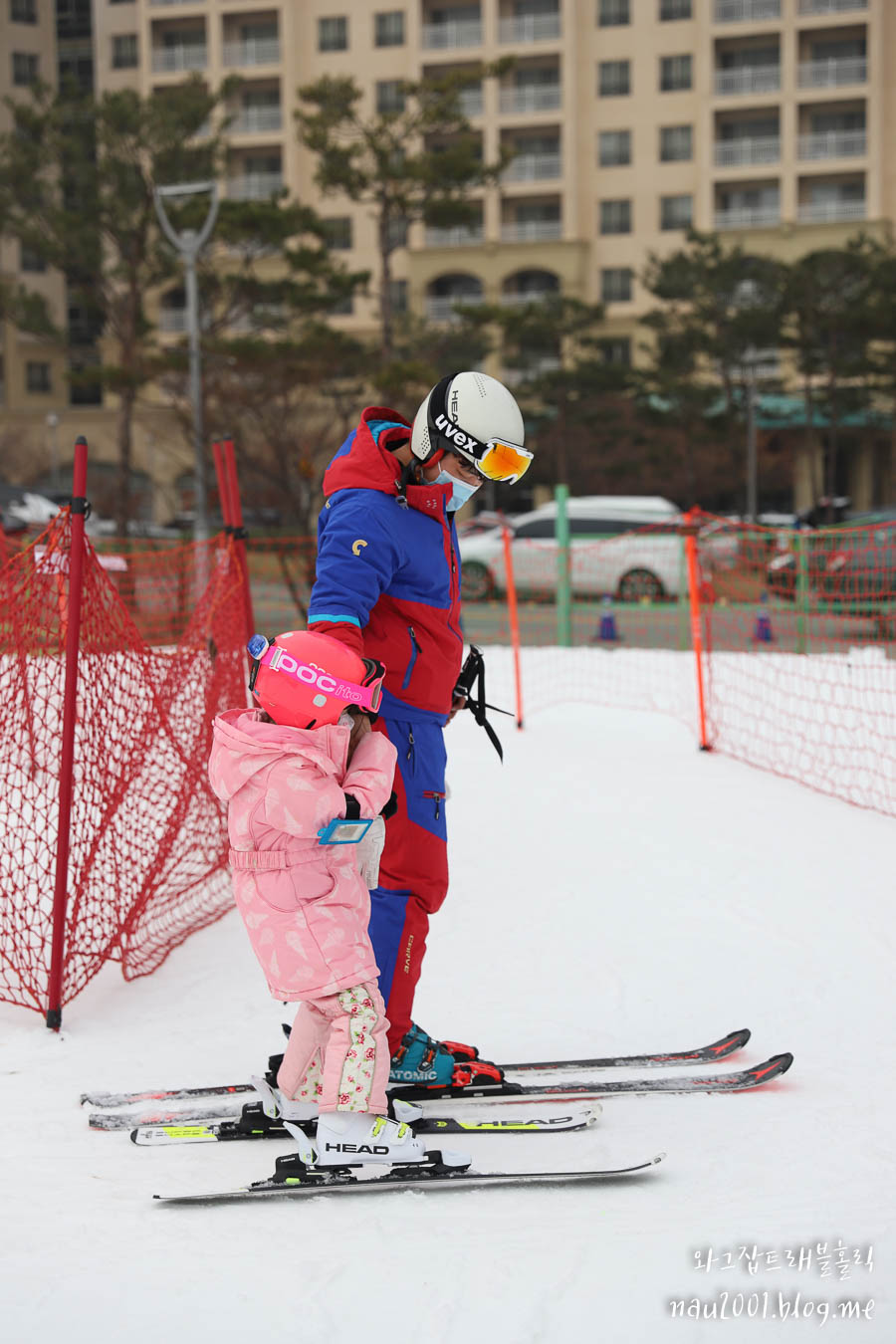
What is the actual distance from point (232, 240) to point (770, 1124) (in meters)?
21.7

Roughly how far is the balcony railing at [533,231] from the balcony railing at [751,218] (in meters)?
5.79

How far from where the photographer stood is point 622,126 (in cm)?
4475

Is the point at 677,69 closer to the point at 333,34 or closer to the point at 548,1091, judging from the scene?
the point at 333,34

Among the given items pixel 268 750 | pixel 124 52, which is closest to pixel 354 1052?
pixel 268 750

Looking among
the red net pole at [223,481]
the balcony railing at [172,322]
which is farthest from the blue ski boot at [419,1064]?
the balcony railing at [172,322]

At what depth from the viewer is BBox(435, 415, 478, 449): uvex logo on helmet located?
10.0 ft

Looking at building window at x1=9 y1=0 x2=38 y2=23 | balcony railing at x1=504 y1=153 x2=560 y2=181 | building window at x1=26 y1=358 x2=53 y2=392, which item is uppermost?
building window at x1=9 y1=0 x2=38 y2=23

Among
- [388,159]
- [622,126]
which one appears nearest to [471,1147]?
[388,159]

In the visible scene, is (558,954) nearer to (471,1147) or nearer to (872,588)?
(471,1147)

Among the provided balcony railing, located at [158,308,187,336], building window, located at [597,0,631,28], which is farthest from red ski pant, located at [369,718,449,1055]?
building window, located at [597,0,631,28]

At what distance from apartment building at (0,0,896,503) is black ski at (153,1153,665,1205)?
41.3 metres

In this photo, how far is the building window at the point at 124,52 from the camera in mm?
47438

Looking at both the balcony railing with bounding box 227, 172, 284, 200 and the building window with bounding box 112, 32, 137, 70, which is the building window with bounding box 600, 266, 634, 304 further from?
the building window with bounding box 112, 32, 137, 70

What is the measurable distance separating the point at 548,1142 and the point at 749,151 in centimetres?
4600
